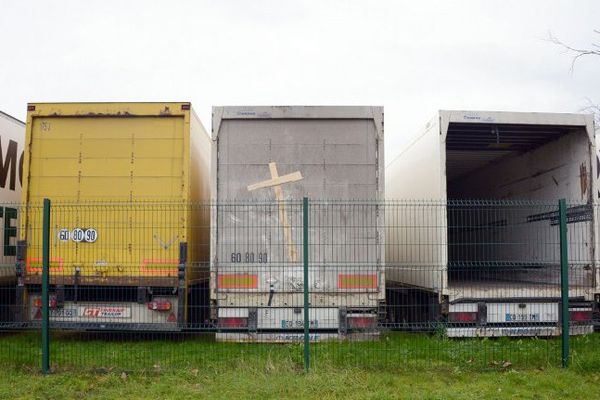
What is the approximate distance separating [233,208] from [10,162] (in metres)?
4.56

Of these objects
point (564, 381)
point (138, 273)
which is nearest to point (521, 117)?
point (564, 381)

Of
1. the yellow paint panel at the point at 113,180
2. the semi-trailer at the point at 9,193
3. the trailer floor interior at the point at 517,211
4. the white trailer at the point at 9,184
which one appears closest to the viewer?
the yellow paint panel at the point at 113,180

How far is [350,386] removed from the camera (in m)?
6.93

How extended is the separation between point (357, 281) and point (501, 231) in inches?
164

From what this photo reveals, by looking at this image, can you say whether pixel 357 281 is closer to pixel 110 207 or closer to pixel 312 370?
pixel 312 370

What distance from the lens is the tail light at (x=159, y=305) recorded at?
8.77 m

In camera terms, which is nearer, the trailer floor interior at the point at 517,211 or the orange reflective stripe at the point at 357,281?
the orange reflective stripe at the point at 357,281

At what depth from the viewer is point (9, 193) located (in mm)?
10766

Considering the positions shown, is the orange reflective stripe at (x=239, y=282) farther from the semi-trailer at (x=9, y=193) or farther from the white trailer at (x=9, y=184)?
the white trailer at (x=9, y=184)

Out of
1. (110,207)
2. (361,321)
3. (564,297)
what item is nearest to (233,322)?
(361,321)

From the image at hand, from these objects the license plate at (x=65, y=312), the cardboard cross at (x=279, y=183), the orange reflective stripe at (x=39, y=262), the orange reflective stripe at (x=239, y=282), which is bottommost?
the license plate at (x=65, y=312)

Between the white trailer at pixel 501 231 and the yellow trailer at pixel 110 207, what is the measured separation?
3226 millimetres

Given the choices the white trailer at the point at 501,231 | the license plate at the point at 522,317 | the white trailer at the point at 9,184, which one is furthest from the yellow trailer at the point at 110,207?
the license plate at the point at 522,317

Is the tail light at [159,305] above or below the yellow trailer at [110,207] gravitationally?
below
